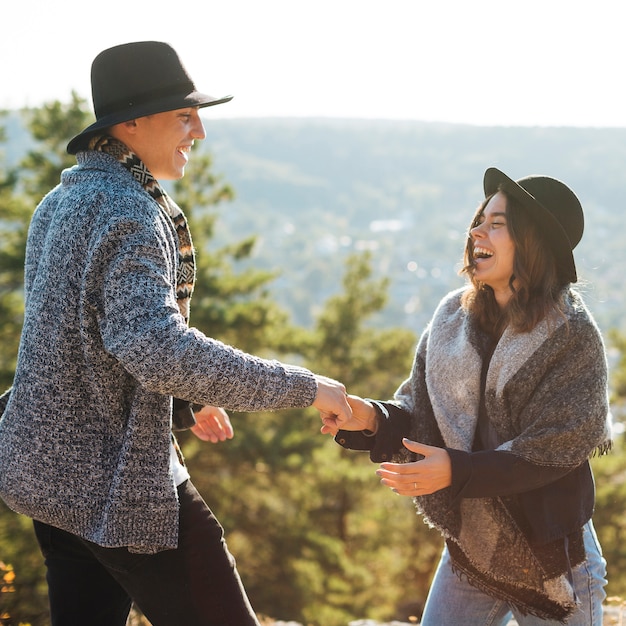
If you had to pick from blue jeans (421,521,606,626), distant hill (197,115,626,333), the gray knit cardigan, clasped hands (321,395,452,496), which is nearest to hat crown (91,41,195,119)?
the gray knit cardigan

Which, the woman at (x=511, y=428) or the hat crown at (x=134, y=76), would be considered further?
the woman at (x=511, y=428)

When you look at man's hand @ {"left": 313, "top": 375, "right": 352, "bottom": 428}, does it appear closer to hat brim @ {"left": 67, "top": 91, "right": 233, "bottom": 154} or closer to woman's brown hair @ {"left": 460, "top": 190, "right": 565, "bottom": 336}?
woman's brown hair @ {"left": 460, "top": 190, "right": 565, "bottom": 336}

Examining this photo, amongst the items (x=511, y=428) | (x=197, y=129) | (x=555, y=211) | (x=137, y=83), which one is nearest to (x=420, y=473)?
(x=511, y=428)

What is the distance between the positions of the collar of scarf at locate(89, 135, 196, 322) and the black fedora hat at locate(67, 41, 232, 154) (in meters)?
0.06

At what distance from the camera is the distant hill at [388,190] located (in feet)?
352

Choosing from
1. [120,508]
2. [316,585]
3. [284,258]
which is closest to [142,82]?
[120,508]

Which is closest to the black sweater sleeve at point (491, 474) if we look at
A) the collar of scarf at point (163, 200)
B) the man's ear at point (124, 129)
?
the collar of scarf at point (163, 200)

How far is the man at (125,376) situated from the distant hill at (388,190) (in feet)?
300

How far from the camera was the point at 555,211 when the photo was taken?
8.28 feet

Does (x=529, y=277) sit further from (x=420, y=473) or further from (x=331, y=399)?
(x=331, y=399)

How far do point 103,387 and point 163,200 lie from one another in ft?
2.06

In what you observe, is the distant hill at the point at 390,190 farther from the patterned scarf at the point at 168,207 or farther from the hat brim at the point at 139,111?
the hat brim at the point at 139,111

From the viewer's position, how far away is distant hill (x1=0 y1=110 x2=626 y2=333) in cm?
10719

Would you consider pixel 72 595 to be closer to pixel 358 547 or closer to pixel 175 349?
pixel 175 349
